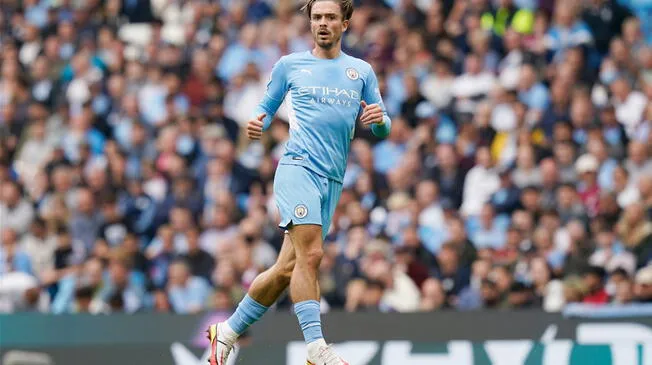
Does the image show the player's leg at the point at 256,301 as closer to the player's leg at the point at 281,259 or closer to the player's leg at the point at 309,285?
the player's leg at the point at 281,259

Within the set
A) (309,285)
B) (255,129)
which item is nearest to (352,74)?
(255,129)

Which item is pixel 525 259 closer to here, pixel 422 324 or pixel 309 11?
pixel 422 324

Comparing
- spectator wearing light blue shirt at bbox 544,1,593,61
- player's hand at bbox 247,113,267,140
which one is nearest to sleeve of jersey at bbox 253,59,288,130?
player's hand at bbox 247,113,267,140

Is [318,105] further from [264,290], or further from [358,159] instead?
[358,159]

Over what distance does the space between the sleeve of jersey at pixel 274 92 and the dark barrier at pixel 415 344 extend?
3471 millimetres

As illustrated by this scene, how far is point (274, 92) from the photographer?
10.9 m

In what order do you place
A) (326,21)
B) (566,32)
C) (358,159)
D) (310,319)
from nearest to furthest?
(310,319) → (326,21) → (358,159) → (566,32)

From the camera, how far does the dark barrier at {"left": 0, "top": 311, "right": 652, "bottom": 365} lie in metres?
13.8

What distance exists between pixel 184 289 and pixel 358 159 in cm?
262

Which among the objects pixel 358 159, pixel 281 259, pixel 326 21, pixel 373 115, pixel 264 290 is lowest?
pixel 264 290

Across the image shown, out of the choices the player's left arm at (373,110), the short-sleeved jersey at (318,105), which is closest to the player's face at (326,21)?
the short-sleeved jersey at (318,105)

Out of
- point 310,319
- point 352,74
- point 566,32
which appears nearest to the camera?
point 310,319

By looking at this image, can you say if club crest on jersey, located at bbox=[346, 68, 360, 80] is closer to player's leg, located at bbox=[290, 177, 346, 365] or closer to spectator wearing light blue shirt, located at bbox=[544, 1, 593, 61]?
player's leg, located at bbox=[290, 177, 346, 365]

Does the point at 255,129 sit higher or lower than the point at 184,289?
lower
